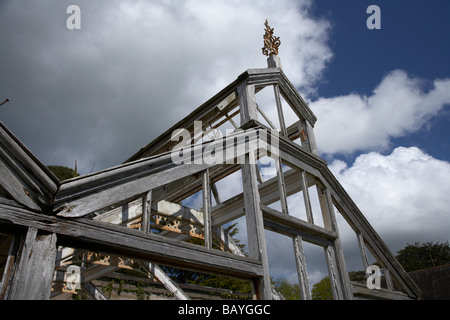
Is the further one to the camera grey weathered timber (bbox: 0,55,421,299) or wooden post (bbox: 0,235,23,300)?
grey weathered timber (bbox: 0,55,421,299)

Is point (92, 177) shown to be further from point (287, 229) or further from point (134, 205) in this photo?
point (287, 229)

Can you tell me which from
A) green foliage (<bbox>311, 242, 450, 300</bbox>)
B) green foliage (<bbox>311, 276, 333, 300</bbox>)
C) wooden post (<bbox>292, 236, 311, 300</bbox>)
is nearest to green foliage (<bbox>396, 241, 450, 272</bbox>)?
green foliage (<bbox>311, 242, 450, 300</bbox>)

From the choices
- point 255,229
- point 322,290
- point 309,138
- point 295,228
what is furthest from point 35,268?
point 322,290

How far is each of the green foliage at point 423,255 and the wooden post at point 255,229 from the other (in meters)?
33.7

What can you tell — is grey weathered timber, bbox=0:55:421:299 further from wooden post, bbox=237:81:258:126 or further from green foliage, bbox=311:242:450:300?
green foliage, bbox=311:242:450:300

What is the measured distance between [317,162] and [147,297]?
6.28m

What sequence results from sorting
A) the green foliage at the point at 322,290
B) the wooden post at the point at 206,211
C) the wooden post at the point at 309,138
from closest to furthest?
the wooden post at the point at 206,211 → the wooden post at the point at 309,138 → the green foliage at the point at 322,290

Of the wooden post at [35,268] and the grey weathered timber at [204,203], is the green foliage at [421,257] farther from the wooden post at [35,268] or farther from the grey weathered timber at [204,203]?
the wooden post at [35,268]

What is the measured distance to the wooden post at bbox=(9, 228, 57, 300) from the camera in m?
2.39

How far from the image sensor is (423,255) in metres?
33.5

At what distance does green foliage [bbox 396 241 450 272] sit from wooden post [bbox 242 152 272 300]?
3371 centimetres

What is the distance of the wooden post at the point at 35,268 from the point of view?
239cm

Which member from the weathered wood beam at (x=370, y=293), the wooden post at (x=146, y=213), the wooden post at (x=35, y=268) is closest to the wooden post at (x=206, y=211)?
the wooden post at (x=146, y=213)

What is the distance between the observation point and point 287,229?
4.73 metres
